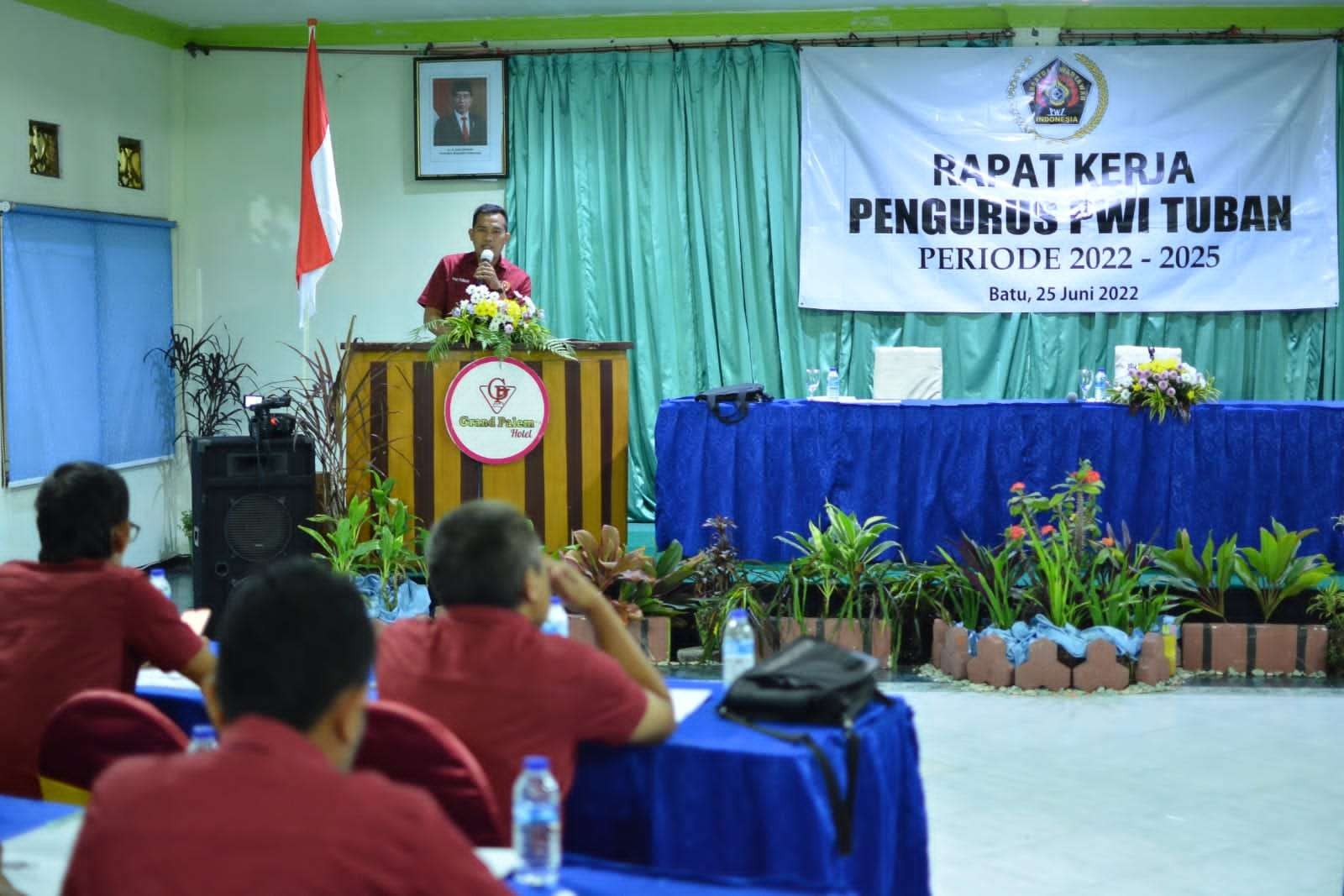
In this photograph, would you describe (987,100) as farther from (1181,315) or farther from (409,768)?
(409,768)

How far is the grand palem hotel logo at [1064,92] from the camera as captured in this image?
8328 mm

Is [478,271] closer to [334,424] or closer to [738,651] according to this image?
[334,424]

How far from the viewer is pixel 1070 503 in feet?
19.8

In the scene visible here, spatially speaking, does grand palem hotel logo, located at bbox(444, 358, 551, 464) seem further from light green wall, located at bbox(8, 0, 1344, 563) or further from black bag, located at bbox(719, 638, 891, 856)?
black bag, located at bbox(719, 638, 891, 856)

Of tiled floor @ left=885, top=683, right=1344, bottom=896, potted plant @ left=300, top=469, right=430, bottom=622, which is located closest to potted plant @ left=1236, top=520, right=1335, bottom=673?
tiled floor @ left=885, top=683, right=1344, bottom=896

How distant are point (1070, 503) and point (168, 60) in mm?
5873

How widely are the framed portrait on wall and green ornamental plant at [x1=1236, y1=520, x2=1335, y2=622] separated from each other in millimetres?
4751

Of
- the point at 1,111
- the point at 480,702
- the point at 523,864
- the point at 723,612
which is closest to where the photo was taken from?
the point at 523,864

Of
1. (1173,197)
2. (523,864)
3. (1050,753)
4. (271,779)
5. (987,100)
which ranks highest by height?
(987,100)

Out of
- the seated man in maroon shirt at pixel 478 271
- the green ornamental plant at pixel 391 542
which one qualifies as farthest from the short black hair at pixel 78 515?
the seated man in maroon shirt at pixel 478 271

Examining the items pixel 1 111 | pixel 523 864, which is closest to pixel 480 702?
pixel 523 864

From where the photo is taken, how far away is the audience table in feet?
8.00

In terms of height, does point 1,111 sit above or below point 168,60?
below

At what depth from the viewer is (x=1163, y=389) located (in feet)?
20.2
